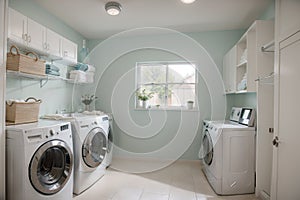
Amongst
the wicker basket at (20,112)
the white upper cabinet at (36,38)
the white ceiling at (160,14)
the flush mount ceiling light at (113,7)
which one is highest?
the white ceiling at (160,14)

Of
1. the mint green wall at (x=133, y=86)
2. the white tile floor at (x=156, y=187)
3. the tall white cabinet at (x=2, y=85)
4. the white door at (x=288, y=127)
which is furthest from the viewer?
the mint green wall at (x=133, y=86)

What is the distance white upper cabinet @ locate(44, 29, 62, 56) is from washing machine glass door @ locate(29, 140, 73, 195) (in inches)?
51.7

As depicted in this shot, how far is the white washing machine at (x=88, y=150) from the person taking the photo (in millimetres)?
2371

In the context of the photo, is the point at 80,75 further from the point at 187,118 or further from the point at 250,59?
the point at 250,59

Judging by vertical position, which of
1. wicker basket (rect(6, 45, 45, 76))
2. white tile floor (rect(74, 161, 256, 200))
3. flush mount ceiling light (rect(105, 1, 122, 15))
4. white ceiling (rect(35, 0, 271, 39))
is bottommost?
white tile floor (rect(74, 161, 256, 200))

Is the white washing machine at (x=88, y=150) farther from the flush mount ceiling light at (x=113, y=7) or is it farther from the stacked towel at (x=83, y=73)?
the flush mount ceiling light at (x=113, y=7)

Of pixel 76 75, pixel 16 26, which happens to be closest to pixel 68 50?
pixel 76 75

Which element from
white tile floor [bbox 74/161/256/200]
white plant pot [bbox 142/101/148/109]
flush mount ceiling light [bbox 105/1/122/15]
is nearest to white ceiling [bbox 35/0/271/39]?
flush mount ceiling light [bbox 105/1/122/15]

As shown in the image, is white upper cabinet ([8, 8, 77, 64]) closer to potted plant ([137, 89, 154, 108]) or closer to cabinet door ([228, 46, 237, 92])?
potted plant ([137, 89, 154, 108])

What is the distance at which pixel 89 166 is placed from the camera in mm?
2535

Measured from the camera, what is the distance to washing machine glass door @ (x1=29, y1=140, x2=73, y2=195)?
1729 millimetres

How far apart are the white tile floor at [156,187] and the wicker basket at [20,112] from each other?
3.68ft

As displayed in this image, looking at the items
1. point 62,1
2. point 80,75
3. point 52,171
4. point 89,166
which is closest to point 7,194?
point 52,171

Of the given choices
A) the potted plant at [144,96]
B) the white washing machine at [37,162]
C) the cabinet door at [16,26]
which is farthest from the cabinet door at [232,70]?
the cabinet door at [16,26]
